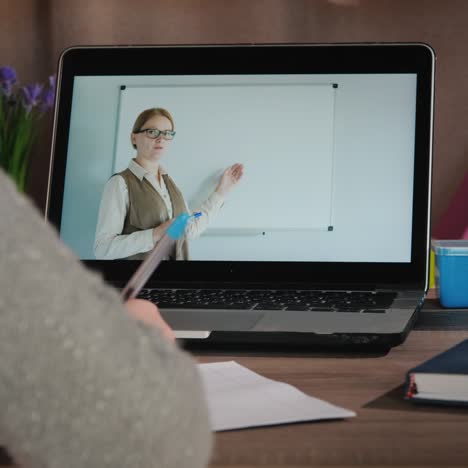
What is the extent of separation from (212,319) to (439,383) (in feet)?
0.80

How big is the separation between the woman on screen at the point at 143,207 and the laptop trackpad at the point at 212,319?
166 millimetres

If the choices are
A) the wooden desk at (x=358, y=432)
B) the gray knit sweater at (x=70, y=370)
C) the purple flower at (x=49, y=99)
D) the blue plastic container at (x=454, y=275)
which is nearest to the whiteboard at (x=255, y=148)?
the blue plastic container at (x=454, y=275)

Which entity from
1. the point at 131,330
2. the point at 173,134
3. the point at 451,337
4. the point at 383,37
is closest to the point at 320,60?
the point at 173,134

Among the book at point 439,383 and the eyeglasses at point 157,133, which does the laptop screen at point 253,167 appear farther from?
the book at point 439,383

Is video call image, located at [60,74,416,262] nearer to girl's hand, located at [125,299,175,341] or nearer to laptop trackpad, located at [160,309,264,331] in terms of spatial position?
laptop trackpad, located at [160,309,264,331]

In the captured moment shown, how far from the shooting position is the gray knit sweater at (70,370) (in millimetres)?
254

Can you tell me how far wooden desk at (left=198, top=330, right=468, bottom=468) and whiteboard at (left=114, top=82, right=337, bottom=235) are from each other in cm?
31

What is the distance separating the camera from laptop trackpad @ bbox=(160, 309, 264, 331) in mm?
672

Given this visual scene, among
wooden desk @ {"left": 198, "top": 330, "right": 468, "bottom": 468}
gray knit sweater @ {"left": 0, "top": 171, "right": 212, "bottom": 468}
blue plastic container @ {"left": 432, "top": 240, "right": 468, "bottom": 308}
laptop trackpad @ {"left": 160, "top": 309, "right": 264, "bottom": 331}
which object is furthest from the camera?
blue plastic container @ {"left": 432, "top": 240, "right": 468, "bottom": 308}

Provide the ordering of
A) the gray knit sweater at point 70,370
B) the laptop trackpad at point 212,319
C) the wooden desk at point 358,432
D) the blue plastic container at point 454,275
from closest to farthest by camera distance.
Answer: the gray knit sweater at point 70,370 < the wooden desk at point 358,432 < the laptop trackpad at point 212,319 < the blue plastic container at point 454,275

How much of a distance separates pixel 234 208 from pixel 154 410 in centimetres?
63

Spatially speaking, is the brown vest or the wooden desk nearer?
the wooden desk

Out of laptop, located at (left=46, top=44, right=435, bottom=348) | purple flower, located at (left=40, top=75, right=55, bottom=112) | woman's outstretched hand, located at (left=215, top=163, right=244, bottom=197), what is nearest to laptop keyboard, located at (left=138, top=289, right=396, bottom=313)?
laptop, located at (left=46, top=44, right=435, bottom=348)

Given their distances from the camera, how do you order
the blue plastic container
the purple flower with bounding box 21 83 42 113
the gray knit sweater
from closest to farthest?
the gray knit sweater → the blue plastic container → the purple flower with bounding box 21 83 42 113
